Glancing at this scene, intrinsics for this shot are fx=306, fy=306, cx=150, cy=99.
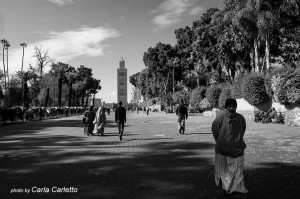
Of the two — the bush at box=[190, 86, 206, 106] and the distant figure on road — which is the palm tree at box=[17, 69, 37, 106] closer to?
the bush at box=[190, 86, 206, 106]

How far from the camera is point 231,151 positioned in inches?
189

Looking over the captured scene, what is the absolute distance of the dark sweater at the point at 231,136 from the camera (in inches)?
189

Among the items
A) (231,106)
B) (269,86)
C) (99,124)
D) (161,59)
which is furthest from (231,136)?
(161,59)

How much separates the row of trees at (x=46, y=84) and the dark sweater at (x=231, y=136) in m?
35.3

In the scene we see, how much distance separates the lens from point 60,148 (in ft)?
36.4

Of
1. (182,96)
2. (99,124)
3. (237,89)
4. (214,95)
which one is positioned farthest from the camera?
(182,96)

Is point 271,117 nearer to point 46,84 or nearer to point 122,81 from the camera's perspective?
point 46,84

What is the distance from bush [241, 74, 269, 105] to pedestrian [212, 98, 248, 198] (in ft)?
79.1

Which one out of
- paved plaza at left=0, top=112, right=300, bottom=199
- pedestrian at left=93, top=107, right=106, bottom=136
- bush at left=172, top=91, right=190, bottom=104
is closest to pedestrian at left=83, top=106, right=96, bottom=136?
pedestrian at left=93, top=107, right=106, bottom=136

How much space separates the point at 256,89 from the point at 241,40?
342 inches

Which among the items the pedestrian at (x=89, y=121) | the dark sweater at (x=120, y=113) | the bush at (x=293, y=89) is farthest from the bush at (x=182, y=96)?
the dark sweater at (x=120, y=113)

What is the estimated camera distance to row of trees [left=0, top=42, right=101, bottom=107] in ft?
211

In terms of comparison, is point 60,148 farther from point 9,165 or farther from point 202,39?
point 202,39

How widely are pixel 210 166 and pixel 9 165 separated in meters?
5.16
